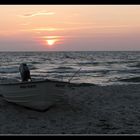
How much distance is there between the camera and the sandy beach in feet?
26.6

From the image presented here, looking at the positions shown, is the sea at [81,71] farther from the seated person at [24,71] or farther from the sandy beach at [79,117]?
the seated person at [24,71]

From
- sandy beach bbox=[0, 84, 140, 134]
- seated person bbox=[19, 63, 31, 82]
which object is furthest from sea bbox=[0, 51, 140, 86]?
seated person bbox=[19, 63, 31, 82]

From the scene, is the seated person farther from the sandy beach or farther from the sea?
the sea

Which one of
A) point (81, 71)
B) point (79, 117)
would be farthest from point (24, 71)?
point (81, 71)

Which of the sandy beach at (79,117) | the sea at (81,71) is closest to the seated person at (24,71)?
the sandy beach at (79,117)

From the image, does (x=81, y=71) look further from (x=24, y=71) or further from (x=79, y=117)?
(x=79, y=117)

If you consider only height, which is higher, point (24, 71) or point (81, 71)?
point (24, 71)

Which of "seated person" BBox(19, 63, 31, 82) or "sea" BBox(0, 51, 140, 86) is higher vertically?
"seated person" BBox(19, 63, 31, 82)

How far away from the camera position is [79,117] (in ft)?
31.6

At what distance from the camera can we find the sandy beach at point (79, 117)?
8102mm

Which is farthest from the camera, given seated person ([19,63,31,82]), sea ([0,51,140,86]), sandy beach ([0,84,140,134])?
sea ([0,51,140,86])

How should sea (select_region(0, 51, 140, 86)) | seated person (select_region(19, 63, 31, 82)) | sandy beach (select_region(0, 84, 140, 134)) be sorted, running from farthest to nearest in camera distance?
sea (select_region(0, 51, 140, 86)) → seated person (select_region(19, 63, 31, 82)) → sandy beach (select_region(0, 84, 140, 134))
